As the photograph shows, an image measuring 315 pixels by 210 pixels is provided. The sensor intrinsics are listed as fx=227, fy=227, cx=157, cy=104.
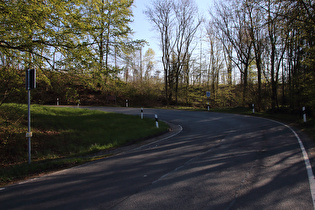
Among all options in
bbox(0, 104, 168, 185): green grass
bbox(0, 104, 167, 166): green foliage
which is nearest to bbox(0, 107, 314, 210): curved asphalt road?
bbox(0, 104, 168, 185): green grass

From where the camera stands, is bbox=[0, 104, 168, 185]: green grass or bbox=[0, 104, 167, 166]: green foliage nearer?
bbox=[0, 104, 168, 185]: green grass

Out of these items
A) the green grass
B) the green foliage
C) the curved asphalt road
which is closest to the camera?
the curved asphalt road

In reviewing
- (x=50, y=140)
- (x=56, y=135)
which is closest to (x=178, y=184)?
(x=50, y=140)

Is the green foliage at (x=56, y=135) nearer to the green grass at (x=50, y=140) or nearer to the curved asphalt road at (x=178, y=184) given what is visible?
the green grass at (x=50, y=140)

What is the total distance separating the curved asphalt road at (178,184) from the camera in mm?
3859

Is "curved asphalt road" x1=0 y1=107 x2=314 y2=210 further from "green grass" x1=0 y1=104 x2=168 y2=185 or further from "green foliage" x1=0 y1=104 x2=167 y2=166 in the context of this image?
"green foliage" x1=0 y1=104 x2=167 y2=166

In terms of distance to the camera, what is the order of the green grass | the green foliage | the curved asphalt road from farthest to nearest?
1. the green foliage
2. the green grass
3. the curved asphalt road

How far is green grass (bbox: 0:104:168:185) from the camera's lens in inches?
262

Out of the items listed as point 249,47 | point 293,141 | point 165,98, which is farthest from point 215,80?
point 293,141

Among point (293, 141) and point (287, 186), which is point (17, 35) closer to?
point (287, 186)

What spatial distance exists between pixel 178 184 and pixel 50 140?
7.14m

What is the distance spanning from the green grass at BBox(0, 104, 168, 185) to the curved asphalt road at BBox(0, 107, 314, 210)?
1.04 meters

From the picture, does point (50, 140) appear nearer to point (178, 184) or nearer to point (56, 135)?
point (56, 135)

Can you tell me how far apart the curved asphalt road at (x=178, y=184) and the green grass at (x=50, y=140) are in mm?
1043
